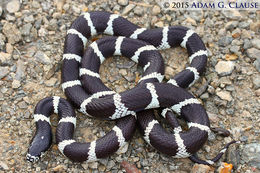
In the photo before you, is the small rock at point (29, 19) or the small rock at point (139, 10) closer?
the small rock at point (29, 19)

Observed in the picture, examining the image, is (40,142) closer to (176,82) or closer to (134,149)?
(134,149)

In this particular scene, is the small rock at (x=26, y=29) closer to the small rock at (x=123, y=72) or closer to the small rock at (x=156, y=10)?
the small rock at (x=123, y=72)

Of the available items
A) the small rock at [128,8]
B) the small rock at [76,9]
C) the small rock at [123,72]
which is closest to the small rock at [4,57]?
the small rock at [76,9]

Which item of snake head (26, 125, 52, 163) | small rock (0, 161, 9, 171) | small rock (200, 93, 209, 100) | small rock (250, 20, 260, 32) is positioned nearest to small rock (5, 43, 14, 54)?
snake head (26, 125, 52, 163)

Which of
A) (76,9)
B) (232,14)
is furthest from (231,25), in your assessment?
(76,9)

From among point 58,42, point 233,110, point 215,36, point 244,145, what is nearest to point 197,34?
point 215,36

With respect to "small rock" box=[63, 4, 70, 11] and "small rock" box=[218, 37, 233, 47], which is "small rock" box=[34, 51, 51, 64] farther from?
"small rock" box=[218, 37, 233, 47]
